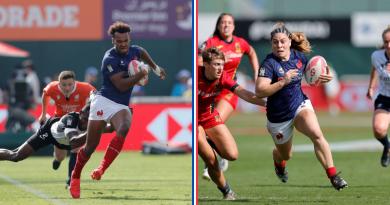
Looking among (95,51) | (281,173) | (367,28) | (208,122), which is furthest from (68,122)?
(367,28)

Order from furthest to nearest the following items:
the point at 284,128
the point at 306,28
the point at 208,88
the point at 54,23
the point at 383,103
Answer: the point at 306,28, the point at 54,23, the point at 383,103, the point at 284,128, the point at 208,88

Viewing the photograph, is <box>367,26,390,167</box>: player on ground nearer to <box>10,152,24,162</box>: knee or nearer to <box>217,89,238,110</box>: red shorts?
<box>217,89,238,110</box>: red shorts

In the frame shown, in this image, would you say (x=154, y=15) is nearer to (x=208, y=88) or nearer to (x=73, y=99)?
(x=208, y=88)

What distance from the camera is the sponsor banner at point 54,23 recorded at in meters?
12.7

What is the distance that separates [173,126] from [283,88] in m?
7.16

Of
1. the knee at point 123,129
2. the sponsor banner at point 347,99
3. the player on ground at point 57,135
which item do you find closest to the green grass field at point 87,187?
the player on ground at point 57,135

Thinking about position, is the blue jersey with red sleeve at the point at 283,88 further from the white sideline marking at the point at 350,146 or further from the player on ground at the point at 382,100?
the white sideline marking at the point at 350,146

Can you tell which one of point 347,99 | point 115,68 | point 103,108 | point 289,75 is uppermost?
point 115,68

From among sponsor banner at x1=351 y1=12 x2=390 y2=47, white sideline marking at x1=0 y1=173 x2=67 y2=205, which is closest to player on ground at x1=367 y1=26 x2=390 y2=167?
white sideline marking at x1=0 y1=173 x2=67 y2=205

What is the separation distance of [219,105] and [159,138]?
5618mm

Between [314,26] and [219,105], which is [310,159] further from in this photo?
[314,26]

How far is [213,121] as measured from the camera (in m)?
9.64

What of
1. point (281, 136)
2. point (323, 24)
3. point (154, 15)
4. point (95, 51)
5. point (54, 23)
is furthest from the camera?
point (323, 24)

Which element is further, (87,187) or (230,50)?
(230,50)
